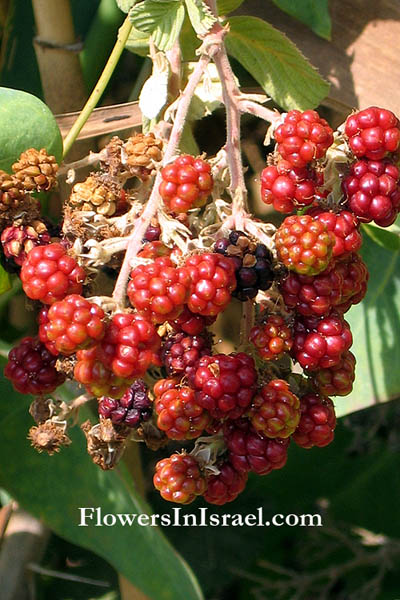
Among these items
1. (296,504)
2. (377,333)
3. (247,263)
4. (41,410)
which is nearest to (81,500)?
(41,410)

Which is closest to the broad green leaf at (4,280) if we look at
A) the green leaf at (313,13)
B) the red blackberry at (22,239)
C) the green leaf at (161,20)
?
the red blackberry at (22,239)

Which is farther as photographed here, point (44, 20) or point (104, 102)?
point (104, 102)

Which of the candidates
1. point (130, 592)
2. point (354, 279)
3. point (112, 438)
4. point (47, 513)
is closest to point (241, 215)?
point (354, 279)

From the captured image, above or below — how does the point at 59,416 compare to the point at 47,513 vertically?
above

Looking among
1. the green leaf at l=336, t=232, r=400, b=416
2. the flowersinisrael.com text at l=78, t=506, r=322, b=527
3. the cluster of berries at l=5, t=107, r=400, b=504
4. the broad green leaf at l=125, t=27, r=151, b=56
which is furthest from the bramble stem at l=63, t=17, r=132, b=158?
the flowersinisrael.com text at l=78, t=506, r=322, b=527

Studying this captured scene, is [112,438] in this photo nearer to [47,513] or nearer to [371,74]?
[47,513]

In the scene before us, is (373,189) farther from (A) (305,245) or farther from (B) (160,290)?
(B) (160,290)
